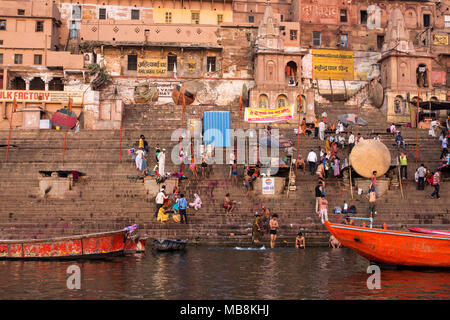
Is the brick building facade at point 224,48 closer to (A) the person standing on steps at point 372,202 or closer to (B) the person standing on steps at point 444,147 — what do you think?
(B) the person standing on steps at point 444,147

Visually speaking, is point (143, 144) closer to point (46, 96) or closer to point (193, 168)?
point (193, 168)

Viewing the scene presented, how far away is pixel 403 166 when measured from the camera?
2384cm

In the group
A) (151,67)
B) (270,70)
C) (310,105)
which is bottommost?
(310,105)

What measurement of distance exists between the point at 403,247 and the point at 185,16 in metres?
34.0

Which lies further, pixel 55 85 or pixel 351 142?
pixel 55 85

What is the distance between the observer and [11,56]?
39094 mm

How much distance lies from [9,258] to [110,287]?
17.5ft

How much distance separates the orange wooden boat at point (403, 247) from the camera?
13.5 m

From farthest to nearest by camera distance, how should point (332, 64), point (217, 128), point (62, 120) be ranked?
point (332, 64), point (62, 120), point (217, 128)

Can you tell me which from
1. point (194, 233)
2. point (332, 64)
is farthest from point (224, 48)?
point (194, 233)

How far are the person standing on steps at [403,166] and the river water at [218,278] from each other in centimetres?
828

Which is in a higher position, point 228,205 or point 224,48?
point 224,48

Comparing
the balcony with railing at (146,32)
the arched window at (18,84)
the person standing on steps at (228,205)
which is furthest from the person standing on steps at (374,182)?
the arched window at (18,84)

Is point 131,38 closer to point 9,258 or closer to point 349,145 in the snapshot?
point 349,145
